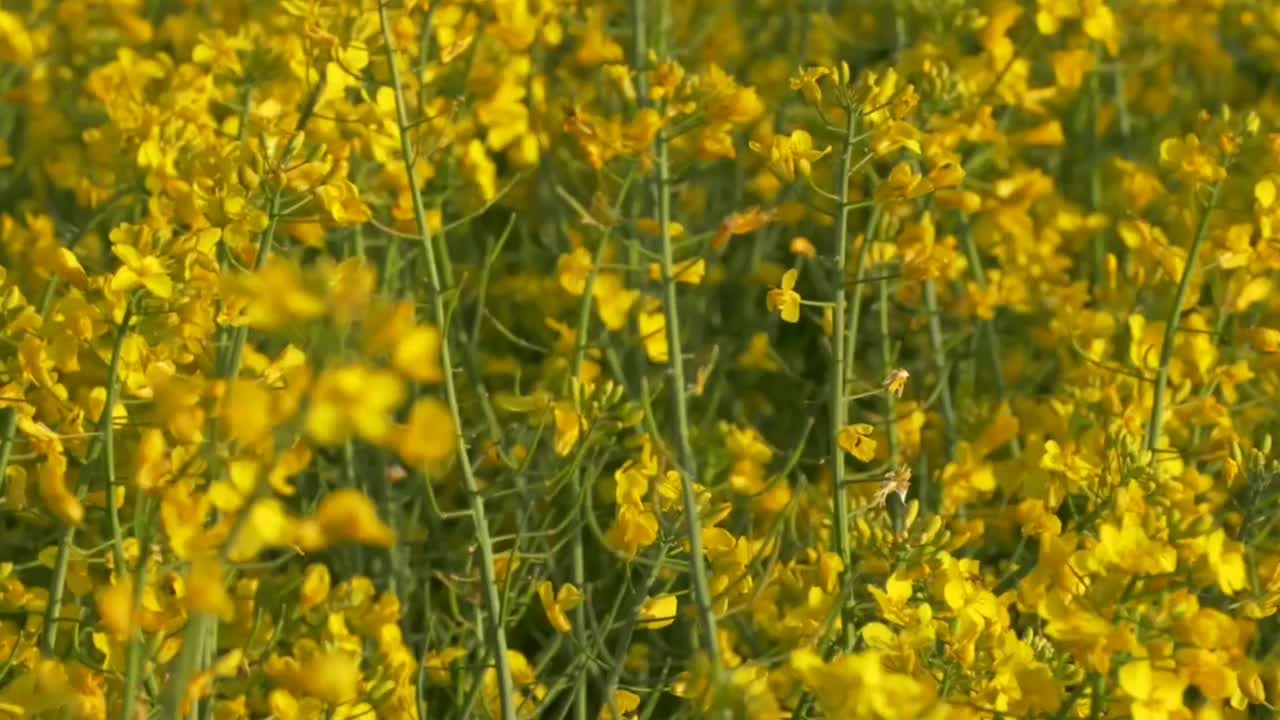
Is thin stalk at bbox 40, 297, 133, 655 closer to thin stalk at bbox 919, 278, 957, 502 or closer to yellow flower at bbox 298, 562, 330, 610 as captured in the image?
yellow flower at bbox 298, 562, 330, 610

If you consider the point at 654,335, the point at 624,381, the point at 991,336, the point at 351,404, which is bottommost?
the point at 991,336

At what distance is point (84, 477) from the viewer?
1967mm

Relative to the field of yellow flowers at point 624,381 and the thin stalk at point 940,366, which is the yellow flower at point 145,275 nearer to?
the field of yellow flowers at point 624,381

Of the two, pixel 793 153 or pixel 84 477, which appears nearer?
pixel 84 477

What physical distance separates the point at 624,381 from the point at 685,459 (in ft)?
2.74

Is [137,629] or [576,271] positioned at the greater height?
[137,629]

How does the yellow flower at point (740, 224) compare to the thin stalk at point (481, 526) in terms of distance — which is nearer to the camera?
the thin stalk at point (481, 526)

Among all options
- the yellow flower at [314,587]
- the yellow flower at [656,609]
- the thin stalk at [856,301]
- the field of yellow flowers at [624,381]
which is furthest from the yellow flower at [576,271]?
the yellow flower at [656,609]

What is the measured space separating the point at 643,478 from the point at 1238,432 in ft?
3.61

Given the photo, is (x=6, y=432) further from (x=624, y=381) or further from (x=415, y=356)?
(x=415, y=356)

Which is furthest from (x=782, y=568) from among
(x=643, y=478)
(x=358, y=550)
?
(x=358, y=550)

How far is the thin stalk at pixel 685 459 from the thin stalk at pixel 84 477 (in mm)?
553

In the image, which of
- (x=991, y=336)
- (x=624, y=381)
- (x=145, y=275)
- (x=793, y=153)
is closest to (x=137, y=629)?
(x=145, y=275)

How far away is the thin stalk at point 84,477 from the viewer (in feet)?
5.83
